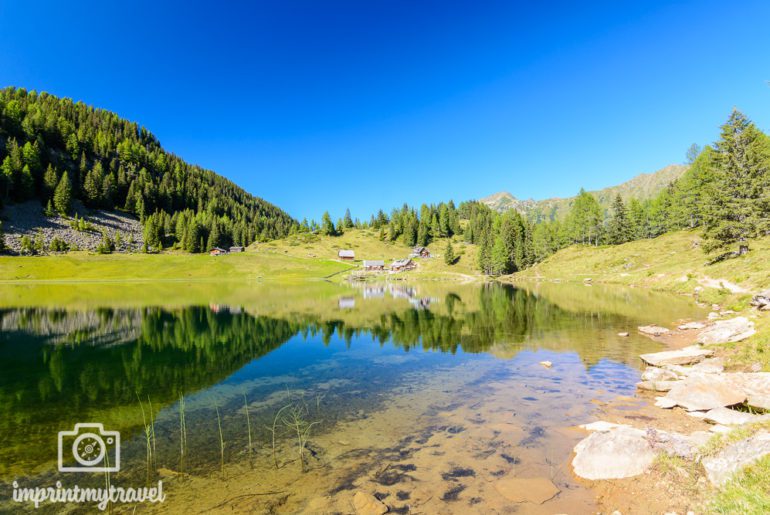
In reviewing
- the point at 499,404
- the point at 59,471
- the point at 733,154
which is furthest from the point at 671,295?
the point at 59,471

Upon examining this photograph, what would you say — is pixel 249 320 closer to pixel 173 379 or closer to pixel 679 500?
pixel 173 379

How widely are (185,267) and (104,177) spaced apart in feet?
329

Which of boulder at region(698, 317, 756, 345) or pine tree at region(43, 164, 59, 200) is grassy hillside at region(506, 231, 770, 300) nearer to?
boulder at region(698, 317, 756, 345)

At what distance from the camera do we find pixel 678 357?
22.5m

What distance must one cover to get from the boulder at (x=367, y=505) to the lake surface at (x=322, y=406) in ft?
1.36

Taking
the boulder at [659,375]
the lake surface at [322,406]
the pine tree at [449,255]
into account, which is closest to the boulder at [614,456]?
the lake surface at [322,406]

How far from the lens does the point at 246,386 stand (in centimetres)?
2291

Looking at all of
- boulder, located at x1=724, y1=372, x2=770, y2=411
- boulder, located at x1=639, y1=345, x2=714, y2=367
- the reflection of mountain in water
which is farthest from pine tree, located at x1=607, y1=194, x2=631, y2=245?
boulder, located at x1=724, y1=372, x2=770, y2=411

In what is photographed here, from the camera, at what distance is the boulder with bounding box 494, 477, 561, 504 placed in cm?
1036

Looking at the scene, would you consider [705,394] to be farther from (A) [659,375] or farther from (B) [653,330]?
(B) [653,330]

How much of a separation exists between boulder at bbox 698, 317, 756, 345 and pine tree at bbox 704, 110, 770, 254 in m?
44.0

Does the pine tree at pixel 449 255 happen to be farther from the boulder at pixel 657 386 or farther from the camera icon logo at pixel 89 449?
the camera icon logo at pixel 89 449

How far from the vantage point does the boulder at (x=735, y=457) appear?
28.7 feet

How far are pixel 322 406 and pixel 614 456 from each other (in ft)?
43.5
